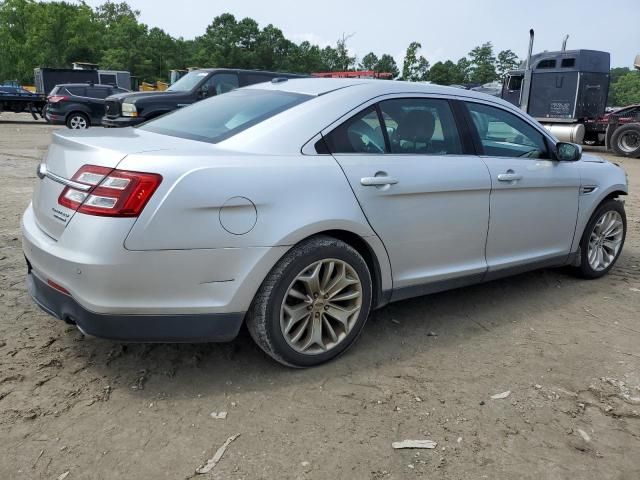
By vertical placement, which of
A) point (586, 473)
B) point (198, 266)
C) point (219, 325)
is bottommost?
point (586, 473)

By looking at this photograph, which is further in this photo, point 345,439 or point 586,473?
point 345,439

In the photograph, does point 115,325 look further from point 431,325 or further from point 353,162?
point 431,325

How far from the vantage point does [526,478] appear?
2311mm

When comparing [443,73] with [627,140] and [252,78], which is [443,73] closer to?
[627,140]

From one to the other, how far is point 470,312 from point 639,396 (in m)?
1.26

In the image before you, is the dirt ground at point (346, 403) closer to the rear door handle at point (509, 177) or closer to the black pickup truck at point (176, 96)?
the rear door handle at point (509, 177)

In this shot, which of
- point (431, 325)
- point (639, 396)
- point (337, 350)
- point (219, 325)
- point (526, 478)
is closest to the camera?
point (526, 478)

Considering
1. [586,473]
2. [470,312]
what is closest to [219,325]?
[586,473]

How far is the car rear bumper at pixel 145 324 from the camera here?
2.59 metres

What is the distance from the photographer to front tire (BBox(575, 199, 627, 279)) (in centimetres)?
470

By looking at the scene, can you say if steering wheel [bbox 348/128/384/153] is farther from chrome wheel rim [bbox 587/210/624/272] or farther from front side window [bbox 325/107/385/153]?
chrome wheel rim [bbox 587/210/624/272]

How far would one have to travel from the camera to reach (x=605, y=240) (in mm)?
4902

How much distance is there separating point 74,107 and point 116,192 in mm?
17721

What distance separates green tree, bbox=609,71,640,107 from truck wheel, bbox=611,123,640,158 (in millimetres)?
42898
